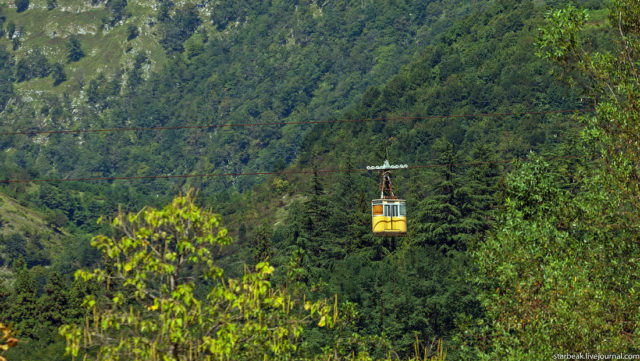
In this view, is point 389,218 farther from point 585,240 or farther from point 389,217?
point 585,240

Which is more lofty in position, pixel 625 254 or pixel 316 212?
pixel 316 212

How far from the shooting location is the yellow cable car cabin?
→ 4834 cm

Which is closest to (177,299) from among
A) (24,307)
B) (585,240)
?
(585,240)

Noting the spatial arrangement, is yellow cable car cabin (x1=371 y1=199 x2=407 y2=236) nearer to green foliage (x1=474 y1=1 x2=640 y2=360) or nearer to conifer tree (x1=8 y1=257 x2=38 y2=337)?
green foliage (x1=474 y1=1 x2=640 y2=360)

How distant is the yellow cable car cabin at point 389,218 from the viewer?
48.3m

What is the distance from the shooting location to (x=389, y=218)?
1903 inches

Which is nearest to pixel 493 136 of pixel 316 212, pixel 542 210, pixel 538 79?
pixel 538 79

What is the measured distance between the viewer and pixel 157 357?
713 inches

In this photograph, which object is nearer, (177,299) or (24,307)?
(177,299)

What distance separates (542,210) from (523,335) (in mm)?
4497

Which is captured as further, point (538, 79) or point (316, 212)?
point (538, 79)

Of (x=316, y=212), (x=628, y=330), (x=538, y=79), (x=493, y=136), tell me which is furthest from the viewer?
(x=538, y=79)

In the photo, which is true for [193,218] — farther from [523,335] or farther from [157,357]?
[523,335]

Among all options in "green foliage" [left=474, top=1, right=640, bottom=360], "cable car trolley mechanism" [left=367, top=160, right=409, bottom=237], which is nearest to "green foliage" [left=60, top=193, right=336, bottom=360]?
"green foliage" [left=474, top=1, right=640, bottom=360]
